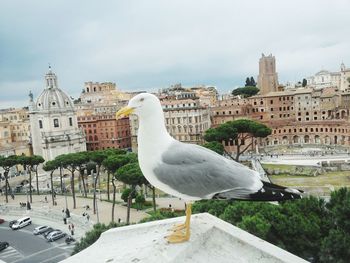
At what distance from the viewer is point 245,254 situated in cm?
524

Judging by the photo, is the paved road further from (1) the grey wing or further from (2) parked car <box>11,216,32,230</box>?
(1) the grey wing

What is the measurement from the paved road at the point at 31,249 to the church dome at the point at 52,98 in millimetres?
29884

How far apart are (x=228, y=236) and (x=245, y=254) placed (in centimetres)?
36

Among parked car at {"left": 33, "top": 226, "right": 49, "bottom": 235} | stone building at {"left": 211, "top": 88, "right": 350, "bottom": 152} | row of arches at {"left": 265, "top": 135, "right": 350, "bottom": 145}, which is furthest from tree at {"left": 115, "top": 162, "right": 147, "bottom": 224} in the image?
row of arches at {"left": 265, "top": 135, "right": 350, "bottom": 145}

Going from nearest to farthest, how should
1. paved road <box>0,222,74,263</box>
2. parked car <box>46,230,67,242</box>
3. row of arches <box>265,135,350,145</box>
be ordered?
paved road <box>0,222,74,263</box>
parked car <box>46,230,67,242</box>
row of arches <box>265,135,350,145</box>

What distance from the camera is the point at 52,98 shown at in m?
53.6

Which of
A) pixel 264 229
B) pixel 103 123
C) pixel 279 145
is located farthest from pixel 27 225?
pixel 279 145

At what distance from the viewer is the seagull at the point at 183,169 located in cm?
510

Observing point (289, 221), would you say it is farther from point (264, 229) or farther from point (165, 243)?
point (165, 243)

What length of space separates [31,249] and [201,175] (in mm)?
19679

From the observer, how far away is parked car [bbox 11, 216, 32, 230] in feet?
87.2

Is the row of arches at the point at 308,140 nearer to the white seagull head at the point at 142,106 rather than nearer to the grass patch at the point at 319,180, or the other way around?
the grass patch at the point at 319,180

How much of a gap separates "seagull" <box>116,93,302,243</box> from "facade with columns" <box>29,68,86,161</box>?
49630 millimetres

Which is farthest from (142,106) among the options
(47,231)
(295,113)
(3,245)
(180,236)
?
(295,113)
